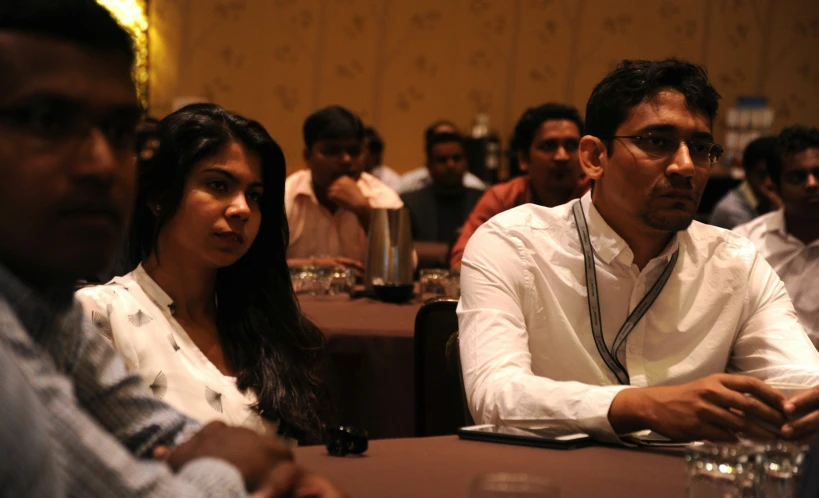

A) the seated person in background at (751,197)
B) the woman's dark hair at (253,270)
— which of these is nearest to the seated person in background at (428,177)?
the seated person in background at (751,197)

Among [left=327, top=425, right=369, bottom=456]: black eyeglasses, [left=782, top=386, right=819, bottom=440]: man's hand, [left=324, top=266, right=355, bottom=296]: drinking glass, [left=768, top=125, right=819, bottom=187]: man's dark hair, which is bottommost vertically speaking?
[left=324, top=266, right=355, bottom=296]: drinking glass

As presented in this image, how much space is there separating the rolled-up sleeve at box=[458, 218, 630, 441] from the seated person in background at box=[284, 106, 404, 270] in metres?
2.83

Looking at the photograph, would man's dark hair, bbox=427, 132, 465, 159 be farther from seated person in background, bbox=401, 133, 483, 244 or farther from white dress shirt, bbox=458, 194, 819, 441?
white dress shirt, bbox=458, 194, 819, 441

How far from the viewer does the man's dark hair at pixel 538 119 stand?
17.1 feet

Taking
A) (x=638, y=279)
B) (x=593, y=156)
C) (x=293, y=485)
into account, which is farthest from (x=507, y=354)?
(x=293, y=485)

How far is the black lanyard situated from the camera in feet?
7.01

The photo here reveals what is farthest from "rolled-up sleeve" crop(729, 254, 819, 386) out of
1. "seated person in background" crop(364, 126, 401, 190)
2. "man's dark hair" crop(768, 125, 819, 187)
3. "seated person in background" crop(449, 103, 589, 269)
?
"seated person in background" crop(364, 126, 401, 190)

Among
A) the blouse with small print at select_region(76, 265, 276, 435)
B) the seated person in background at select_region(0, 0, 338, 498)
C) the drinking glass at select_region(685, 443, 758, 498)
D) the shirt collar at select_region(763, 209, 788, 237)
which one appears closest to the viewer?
the seated person in background at select_region(0, 0, 338, 498)

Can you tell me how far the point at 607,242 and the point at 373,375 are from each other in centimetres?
121

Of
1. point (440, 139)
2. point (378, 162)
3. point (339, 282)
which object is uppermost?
point (440, 139)

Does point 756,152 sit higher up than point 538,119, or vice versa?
point 538,119

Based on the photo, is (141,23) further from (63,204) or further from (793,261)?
(63,204)

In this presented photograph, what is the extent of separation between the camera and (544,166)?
5070 mm

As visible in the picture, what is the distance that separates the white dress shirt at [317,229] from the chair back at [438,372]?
2.65 metres
